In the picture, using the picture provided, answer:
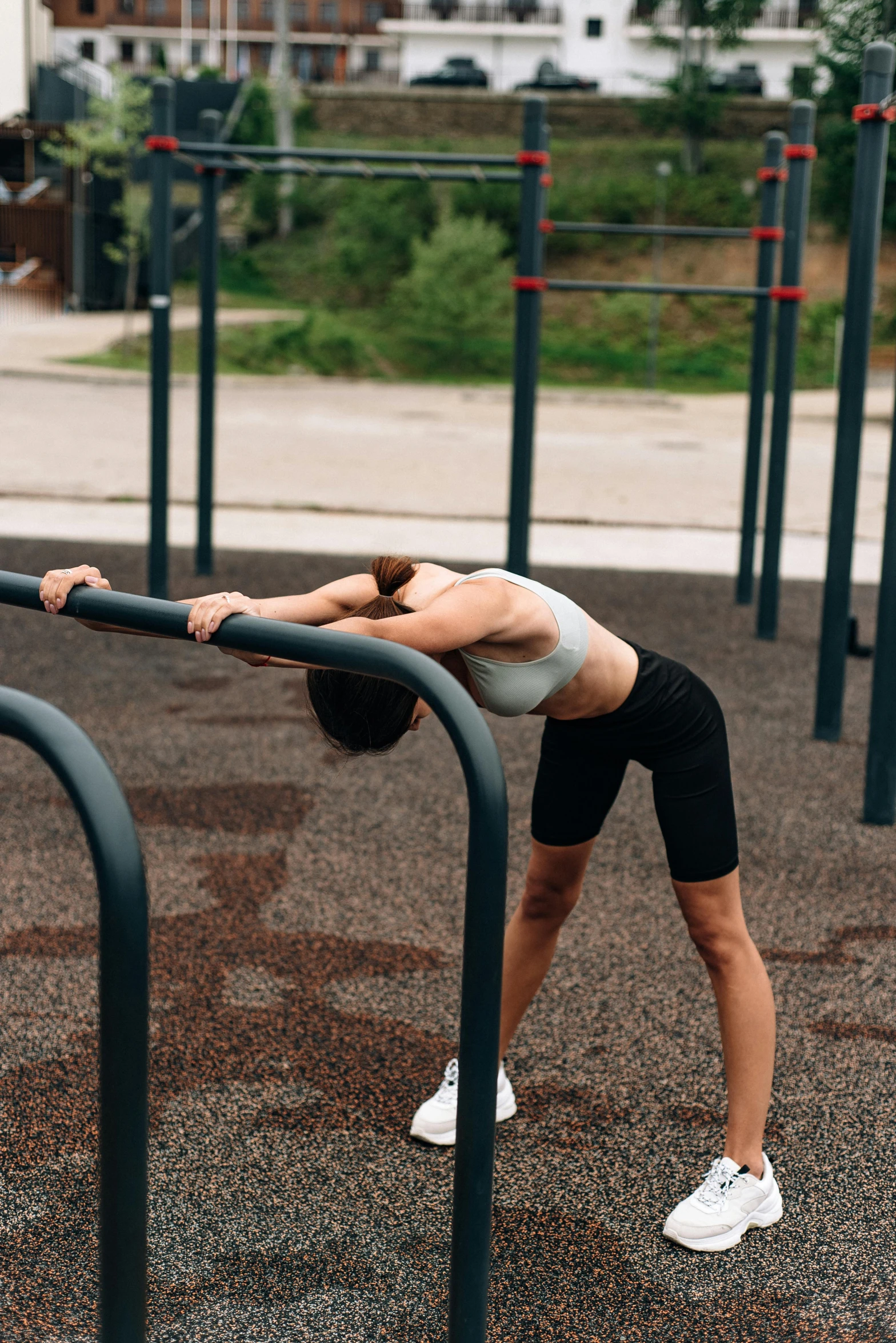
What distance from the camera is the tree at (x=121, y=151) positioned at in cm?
3100

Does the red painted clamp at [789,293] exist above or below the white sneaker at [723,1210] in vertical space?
above

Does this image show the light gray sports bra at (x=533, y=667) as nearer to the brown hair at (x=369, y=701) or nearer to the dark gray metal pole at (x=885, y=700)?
the brown hair at (x=369, y=701)

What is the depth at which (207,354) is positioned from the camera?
743 cm

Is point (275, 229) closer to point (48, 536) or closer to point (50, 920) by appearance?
point (48, 536)

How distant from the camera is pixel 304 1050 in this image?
2803 mm

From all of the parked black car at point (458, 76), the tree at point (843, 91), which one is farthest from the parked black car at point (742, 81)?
the tree at point (843, 91)

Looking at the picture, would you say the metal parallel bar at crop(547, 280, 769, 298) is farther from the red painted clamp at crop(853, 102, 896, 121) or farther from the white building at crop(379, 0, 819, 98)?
the white building at crop(379, 0, 819, 98)

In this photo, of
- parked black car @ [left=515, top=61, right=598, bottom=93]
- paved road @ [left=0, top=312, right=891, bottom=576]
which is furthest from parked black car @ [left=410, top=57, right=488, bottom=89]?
paved road @ [left=0, top=312, right=891, bottom=576]

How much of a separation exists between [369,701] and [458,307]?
95.4 ft

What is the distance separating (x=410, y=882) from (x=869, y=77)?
2825 millimetres

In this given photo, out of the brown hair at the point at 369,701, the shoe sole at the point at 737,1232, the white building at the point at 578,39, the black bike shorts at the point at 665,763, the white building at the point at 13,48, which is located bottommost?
the shoe sole at the point at 737,1232

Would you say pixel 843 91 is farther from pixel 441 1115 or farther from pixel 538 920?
pixel 441 1115

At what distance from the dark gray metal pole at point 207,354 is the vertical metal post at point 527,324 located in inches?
69.4

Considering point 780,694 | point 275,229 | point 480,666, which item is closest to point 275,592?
point 780,694
